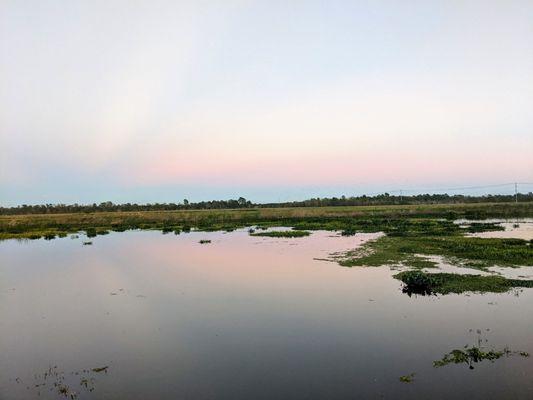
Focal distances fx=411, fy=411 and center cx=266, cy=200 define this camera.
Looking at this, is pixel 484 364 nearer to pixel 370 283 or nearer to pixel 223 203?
pixel 370 283

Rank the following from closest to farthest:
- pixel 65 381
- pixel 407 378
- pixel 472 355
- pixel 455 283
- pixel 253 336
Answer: pixel 407 378, pixel 65 381, pixel 472 355, pixel 253 336, pixel 455 283

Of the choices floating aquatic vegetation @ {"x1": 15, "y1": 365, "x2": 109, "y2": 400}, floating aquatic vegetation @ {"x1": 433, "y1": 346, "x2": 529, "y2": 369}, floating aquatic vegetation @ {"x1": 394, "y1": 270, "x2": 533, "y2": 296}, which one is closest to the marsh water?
floating aquatic vegetation @ {"x1": 15, "y1": 365, "x2": 109, "y2": 400}

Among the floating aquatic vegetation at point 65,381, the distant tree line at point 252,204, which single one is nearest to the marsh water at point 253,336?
the floating aquatic vegetation at point 65,381

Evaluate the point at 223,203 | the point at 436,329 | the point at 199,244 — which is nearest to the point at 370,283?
the point at 436,329

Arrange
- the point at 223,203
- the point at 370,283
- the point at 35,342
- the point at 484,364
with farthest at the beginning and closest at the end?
1. the point at 223,203
2. the point at 370,283
3. the point at 35,342
4. the point at 484,364

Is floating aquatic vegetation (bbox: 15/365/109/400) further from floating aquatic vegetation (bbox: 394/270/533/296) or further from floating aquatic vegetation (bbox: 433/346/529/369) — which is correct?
floating aquatic vegetation (bbox: 394/270/533/296)

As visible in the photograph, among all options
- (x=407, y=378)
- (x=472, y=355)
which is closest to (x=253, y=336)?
(x=407, y=378)

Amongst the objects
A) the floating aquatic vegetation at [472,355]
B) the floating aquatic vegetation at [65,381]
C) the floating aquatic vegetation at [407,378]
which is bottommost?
the floating aquatic vegetation at [407,378]

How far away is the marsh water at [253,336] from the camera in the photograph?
8688mm

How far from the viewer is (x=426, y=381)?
8.61 metres

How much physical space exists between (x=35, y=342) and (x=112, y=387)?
183 inches

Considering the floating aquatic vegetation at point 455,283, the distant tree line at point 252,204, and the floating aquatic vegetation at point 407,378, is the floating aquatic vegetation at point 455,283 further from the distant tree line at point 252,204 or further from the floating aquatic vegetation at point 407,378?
the distant tree line at point 252,204

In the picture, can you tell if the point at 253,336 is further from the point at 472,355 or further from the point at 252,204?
the point at 252,204

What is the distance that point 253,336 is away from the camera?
11.9 metres
